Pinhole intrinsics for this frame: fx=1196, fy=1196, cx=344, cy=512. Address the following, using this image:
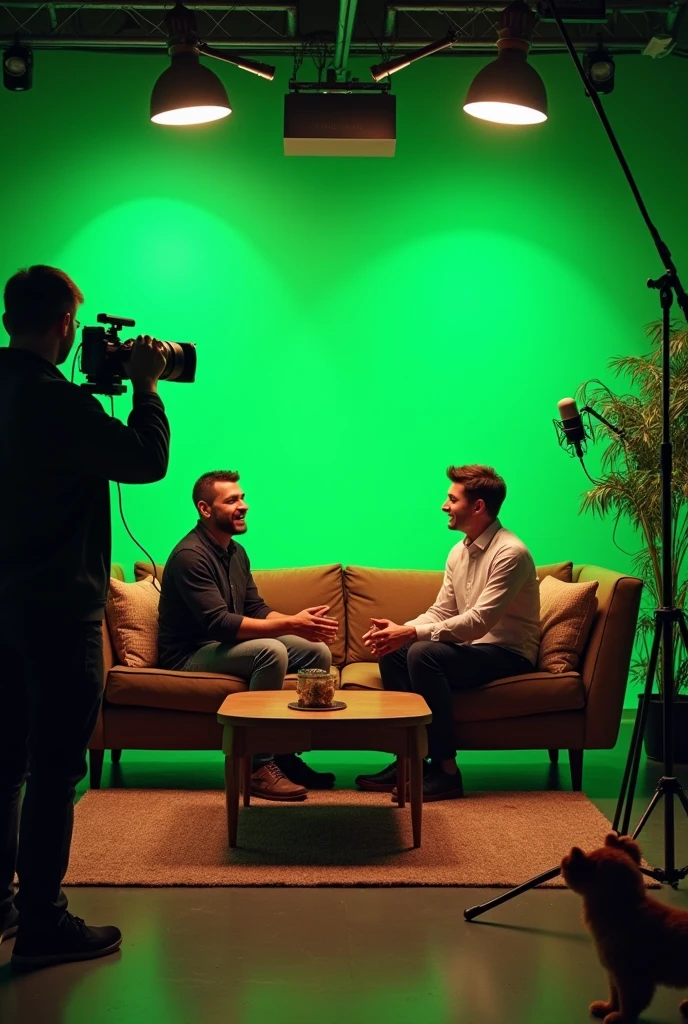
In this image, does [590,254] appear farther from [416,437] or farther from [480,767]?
[480,767]

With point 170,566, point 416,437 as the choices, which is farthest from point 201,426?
point 170,566

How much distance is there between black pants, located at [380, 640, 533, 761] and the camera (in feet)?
15.0

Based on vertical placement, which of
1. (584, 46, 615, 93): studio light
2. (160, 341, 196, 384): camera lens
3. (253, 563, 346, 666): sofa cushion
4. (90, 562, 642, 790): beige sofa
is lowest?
(90, 562, 642, 790): beige sofa

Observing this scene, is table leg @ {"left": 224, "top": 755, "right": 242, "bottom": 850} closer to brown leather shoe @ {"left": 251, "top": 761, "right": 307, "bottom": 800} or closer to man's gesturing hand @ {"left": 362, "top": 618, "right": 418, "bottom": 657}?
brown leather shoe @ {"left": 251, "top": 761, "right": 307, "bottom": 800}

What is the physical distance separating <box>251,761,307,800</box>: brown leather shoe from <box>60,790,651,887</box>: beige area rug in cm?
5

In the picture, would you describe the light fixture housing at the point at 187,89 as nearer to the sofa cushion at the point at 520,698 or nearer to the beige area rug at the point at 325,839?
the sofa cushion at the point at 520,698

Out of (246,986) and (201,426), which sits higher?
(201,426)

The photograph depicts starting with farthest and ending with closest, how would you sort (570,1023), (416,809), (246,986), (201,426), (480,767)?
(201,426), (480,767), (416,809), (246,986), (570,1023)

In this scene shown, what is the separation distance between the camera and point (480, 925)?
3.18 m

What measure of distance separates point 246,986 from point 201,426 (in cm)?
372

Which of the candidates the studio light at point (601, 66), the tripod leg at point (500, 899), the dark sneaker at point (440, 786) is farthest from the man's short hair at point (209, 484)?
the studio light at point (601, 66)

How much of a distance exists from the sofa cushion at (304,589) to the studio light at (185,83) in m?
2.01

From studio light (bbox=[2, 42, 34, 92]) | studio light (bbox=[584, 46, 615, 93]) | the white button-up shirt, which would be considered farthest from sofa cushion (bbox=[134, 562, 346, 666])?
studio light (bbox=[584, 46, 615, 93])

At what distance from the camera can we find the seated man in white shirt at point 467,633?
15.0 ft
